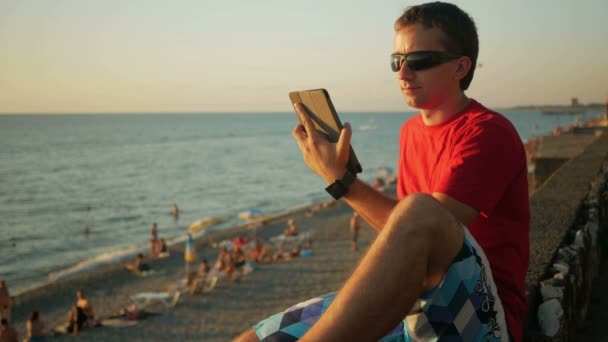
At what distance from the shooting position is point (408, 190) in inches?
84.7

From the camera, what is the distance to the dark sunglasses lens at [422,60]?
1.86 m

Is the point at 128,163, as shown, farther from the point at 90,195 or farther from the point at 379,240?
the point at 379,240

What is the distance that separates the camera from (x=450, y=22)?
1.83 metres

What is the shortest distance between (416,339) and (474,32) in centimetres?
117

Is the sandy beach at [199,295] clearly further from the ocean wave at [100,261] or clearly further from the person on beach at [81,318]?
the ocean wave at [100,261]

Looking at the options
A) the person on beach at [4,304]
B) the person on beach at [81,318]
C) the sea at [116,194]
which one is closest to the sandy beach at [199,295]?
the person on beach at [81,318]

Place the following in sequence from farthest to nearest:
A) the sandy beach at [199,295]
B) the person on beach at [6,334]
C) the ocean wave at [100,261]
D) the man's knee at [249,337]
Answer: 1. the ocean wave at [100,261]
2. the sandy beach at [199,295]
3. the person on beach at [6,334]
4. the man's knee at [249,337]

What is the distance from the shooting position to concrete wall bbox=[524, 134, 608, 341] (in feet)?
7.63

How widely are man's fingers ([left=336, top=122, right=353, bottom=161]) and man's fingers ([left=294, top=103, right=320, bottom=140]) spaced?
0.12 m

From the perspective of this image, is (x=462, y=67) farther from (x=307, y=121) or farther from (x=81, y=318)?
(x=81, y=318)

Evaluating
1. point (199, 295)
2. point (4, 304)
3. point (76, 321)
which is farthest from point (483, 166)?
point (4, 304)

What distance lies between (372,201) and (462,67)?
0.64 metres

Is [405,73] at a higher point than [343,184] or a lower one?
higher

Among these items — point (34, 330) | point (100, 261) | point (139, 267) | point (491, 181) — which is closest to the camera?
point (491, 181)
